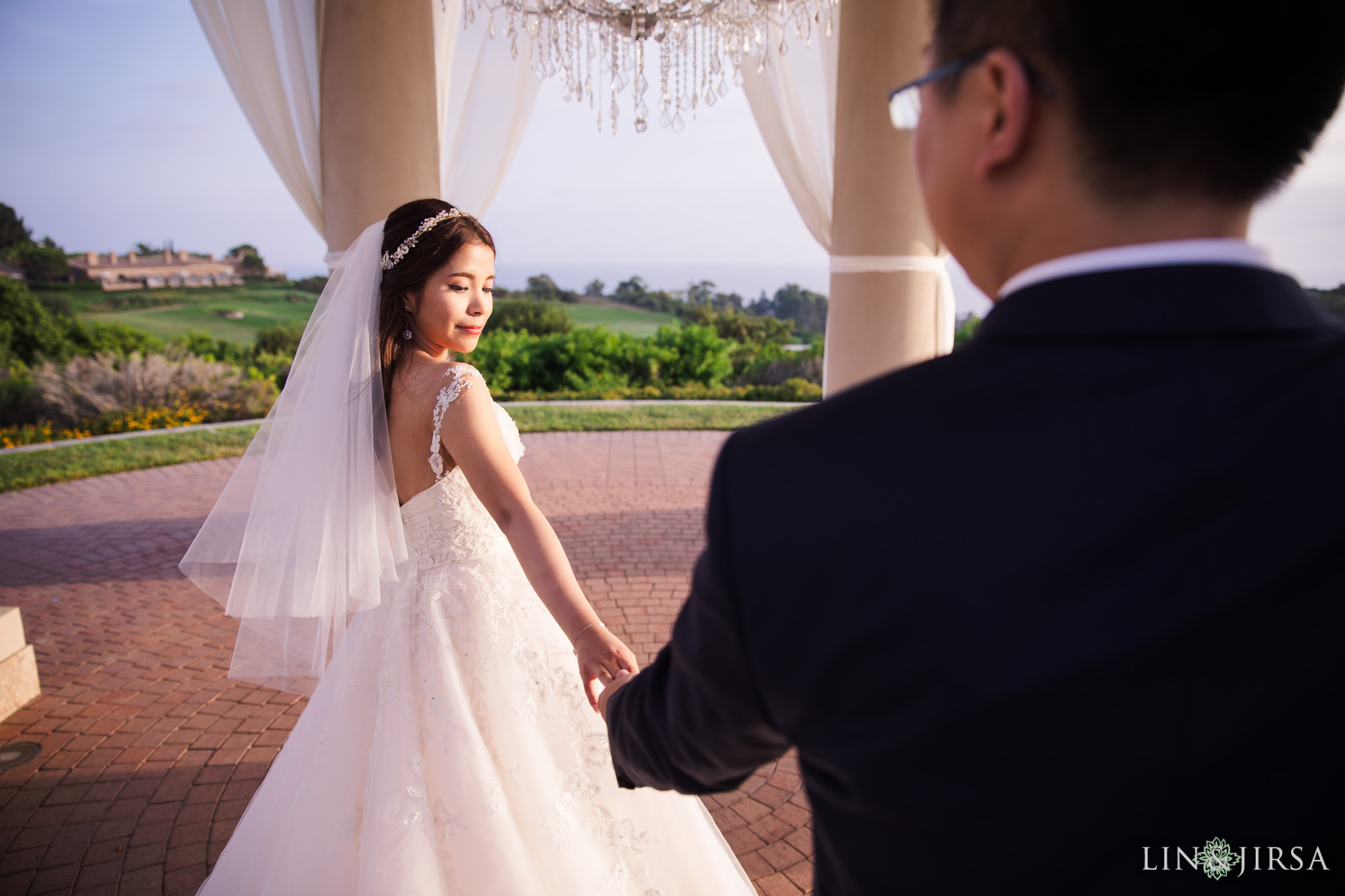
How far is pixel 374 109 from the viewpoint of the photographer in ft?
13.2

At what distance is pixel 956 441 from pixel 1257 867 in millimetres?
448

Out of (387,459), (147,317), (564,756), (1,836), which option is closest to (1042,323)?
(564,756)

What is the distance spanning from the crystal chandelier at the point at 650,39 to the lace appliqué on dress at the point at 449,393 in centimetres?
334

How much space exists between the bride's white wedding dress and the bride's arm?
0.10 metres

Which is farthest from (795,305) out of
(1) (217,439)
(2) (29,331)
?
(2) (29,331)

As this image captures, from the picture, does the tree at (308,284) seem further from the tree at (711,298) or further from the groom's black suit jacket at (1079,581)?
the groom's black suit jacket at (1079,581)

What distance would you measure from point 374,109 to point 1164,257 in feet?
13.9

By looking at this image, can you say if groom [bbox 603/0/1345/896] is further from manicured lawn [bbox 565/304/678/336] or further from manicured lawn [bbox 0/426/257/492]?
manicured lawn [bbox 565/304/678/336]

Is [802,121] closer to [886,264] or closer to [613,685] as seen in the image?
[886,264]

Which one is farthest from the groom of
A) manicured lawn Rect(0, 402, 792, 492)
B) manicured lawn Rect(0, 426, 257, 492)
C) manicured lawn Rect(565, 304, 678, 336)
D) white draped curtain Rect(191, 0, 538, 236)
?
manicured lawn Rect(565, 304, 678, 336)

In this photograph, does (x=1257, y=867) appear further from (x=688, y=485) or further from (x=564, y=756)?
(x=688, y=485)

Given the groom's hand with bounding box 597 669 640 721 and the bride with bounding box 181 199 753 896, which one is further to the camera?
the bride with bounding box 181 199 753 896

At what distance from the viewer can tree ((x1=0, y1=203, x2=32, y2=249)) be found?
46.7ft

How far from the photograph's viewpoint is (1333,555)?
0.63 metres
